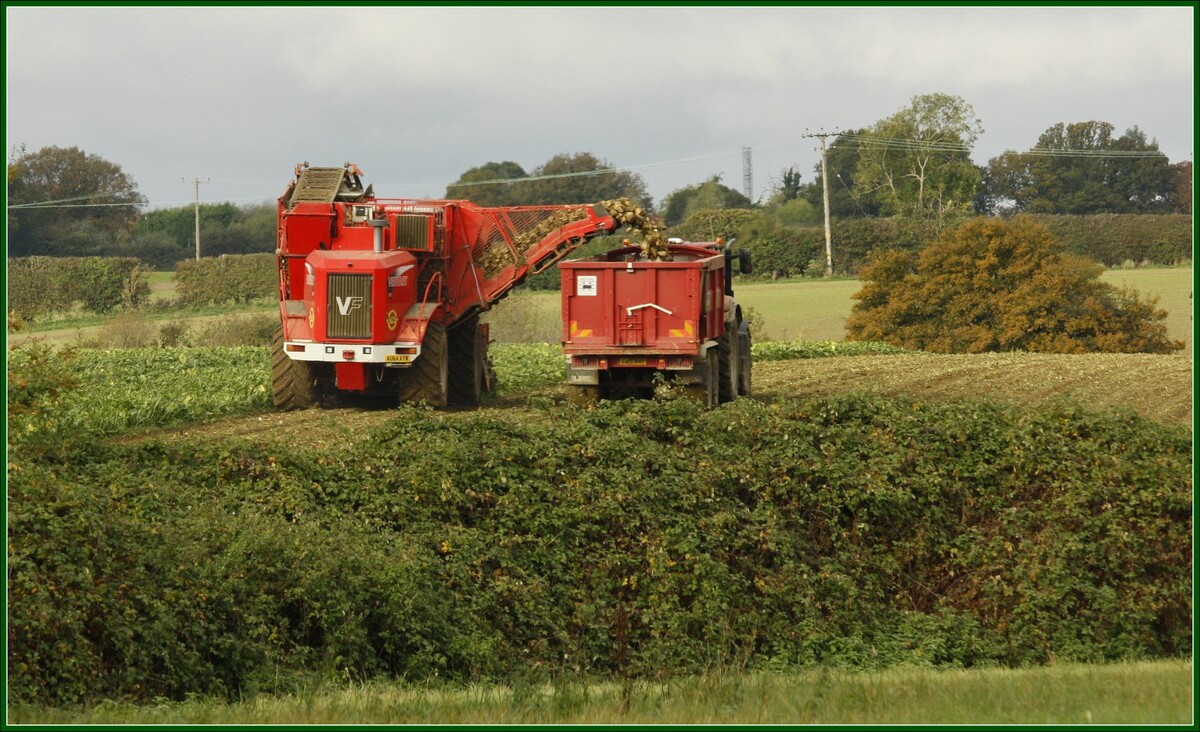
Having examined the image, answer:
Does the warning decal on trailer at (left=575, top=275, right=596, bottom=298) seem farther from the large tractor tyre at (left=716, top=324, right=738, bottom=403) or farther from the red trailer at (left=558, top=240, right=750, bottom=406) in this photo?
the large tractor tyre at (left=716, top=324, right=738, bottom=403)

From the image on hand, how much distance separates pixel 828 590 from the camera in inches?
473

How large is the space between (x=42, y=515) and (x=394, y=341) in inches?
375

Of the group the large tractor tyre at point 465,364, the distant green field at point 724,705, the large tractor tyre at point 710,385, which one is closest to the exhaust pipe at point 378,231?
the large tractor tyre at point 465,364

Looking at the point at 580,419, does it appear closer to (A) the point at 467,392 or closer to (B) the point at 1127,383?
(A) the point at 467,392

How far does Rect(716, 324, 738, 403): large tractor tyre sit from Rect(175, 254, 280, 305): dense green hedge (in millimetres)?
31239

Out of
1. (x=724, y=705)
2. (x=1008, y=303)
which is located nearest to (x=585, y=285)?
(x=724, y=705)

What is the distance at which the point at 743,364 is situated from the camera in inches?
872

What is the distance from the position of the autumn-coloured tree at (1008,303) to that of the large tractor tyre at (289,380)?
77.0ft

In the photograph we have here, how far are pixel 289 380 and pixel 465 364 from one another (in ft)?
9.24

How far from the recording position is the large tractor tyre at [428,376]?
19703mm

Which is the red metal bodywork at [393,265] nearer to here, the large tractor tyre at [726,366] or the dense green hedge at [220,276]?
the large tractor tyre at [726,366]

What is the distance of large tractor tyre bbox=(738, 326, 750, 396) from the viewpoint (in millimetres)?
22062

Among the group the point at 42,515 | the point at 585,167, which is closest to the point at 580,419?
the point at 42,515

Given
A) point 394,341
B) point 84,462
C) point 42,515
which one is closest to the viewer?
point 42,515
